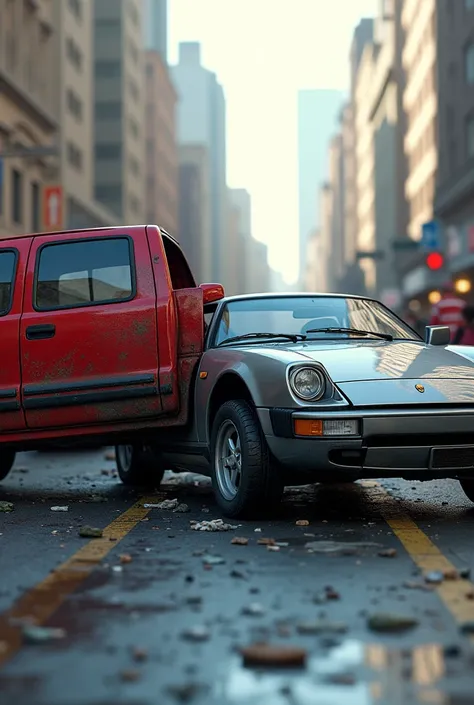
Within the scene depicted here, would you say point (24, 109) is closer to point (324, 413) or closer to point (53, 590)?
point (324, 413)

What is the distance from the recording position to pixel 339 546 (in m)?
5.69

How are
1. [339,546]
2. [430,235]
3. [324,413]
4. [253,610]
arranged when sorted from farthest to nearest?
[430,235], [324,413], [339,546], [253,610]

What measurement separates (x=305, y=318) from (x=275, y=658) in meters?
4.38

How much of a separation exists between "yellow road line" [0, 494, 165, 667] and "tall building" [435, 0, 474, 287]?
1430 inches

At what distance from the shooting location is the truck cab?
7512 millimetres

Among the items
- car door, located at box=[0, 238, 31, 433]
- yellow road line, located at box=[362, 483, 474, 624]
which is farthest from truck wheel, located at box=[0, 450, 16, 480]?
yellow road line, located at box=[362, 483, 474, 624]

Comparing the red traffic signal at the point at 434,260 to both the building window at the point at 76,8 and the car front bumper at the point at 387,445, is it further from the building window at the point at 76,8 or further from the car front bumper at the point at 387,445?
the building window at the point at 76,8

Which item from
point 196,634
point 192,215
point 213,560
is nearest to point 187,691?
point 196,634

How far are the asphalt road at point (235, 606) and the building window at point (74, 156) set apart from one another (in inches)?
1849

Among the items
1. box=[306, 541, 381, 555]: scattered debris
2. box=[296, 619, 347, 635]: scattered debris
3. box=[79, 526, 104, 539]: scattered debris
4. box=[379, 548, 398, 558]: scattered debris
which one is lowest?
box=[79, 526, 104, 539]: scattered debris

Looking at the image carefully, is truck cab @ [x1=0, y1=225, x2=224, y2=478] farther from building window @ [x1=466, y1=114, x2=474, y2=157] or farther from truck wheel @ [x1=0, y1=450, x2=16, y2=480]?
building window @ [x1=466, y1=114, x2=474, y2=157]

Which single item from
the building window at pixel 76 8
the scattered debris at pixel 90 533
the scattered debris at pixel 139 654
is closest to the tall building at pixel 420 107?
the building window at pixel 76 8

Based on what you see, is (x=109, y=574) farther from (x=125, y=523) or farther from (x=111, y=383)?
(x=111, y=383)

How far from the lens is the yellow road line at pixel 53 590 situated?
151 inches
